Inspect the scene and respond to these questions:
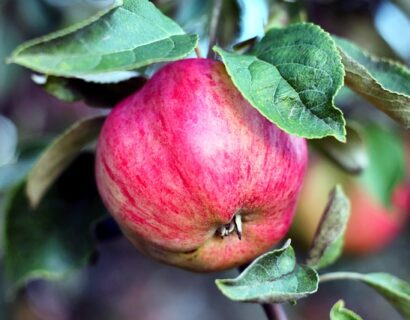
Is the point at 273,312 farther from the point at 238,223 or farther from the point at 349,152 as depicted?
the point at 349,152

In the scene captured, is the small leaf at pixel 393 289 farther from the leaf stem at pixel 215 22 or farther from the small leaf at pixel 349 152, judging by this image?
the leaf stem at pixel 215 22

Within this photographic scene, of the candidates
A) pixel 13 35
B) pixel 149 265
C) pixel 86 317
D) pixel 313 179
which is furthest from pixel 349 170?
pixel 149 265

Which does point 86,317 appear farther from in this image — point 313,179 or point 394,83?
point 394,83

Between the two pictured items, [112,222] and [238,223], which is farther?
[112,222]

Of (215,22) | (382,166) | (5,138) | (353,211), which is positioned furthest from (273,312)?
(5,138)

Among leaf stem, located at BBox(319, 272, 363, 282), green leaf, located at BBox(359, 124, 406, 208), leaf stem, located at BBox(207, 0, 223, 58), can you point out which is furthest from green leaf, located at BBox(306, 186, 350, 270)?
green leaf, located at BBox(359, 124, 406, 208)

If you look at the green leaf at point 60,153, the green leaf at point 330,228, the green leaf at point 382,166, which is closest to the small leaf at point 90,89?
the green leaf at point 60,153
